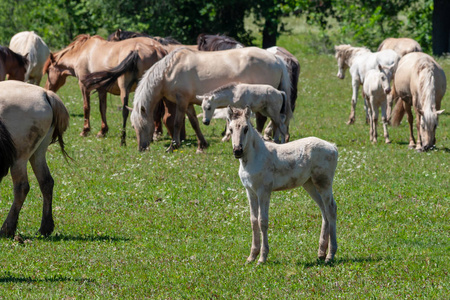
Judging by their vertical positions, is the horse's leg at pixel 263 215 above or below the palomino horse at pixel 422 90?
above

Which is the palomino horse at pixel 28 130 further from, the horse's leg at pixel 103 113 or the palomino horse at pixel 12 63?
the palomino horse at pixel 12 63

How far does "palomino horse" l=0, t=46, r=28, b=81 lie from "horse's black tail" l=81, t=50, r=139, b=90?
297 cm

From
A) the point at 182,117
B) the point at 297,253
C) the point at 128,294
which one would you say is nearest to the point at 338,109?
the point at 182,117

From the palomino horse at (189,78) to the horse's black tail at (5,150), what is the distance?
7458mm

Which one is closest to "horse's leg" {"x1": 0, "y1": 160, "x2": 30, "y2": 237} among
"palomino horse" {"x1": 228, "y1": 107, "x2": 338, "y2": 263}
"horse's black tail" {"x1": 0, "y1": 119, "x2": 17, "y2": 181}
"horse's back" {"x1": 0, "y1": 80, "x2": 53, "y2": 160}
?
"horse's back" {"x1": 0, "y1": 80, "x2": 53, "y2": 160}

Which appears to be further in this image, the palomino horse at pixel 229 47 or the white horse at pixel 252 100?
the palomino horse at pixel 229 47

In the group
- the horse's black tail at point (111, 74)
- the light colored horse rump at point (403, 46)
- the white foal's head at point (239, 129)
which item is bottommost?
the light colored horse rump at point (403, 46)

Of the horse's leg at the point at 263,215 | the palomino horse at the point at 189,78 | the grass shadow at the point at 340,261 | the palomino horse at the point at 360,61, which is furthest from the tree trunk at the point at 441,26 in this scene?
the horse's leg at the point at 263,215

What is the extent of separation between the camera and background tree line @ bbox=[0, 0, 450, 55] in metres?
37.1

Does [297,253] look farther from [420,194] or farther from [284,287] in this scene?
[420,194]

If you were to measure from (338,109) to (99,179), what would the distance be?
11945 millimetres

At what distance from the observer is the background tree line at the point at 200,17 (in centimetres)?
3712

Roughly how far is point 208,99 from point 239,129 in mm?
6751

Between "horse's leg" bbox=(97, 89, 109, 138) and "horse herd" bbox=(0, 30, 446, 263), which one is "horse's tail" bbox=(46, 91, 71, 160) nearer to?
"horse herd" bbox=(0, 30, 446, 263)
